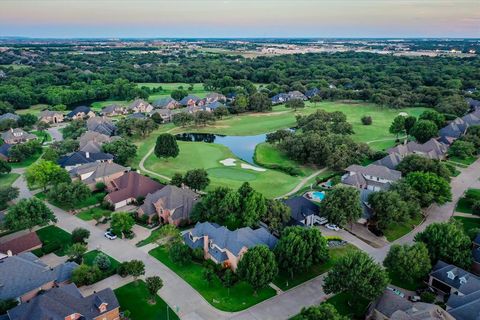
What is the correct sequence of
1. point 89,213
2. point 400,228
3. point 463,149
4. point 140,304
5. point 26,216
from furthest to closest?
1. point 463,149
2. point 89,213
3. point 400,228
4. point 26,216
5. point 140,304

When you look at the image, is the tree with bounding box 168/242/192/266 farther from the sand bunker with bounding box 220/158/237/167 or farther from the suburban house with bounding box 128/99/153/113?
the suburban house with bounding box 128/99/153/113

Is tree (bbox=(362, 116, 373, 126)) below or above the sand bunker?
above

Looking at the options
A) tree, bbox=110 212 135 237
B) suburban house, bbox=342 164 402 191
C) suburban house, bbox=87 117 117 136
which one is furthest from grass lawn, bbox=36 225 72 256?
suburban house, bbox=87 117 117 136

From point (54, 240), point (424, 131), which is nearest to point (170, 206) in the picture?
point (54, 240)

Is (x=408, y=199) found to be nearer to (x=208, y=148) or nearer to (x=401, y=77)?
(x=208, y=148)

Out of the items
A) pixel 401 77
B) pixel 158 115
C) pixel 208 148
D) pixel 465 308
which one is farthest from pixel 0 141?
pixel 401 77

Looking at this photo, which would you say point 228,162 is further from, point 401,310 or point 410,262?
point 401,310
